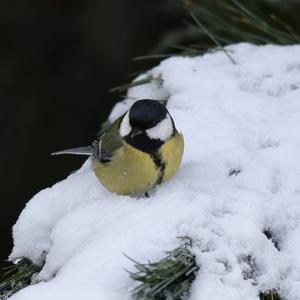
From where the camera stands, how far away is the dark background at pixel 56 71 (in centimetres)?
444

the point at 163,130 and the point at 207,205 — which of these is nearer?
the point at 207,205

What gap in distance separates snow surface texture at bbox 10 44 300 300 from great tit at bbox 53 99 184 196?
0.05m

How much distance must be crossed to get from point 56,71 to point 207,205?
2.84 meters

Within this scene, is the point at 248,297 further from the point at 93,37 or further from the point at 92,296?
the point at 93,37

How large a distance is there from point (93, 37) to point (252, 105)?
210cm

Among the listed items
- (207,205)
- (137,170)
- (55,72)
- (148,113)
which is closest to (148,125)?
(148,113)

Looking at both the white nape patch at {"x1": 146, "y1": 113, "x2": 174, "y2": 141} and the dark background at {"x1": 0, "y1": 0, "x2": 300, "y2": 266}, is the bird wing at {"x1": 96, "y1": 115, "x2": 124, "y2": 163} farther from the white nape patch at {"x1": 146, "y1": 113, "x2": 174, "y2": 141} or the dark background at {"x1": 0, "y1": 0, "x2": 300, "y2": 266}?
the dark background at {"x1": 0, "y1": 0, "x2": 300, "y2": 266}

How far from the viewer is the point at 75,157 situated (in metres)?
4.83

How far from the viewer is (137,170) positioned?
2395mm

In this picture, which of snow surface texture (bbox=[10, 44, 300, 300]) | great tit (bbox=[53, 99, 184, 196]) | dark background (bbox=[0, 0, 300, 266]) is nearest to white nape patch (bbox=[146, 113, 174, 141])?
great tit (bbox=[53, 99, 184, 196])

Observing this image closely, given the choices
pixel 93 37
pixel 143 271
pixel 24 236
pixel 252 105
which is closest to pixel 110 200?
pixel 24 236

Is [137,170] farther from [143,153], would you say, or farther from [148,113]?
[148,113]

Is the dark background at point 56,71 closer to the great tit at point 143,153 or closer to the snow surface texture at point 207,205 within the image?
the snow surface texture at point 207,205

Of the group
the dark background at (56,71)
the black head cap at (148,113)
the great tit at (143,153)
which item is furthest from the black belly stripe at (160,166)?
the dark background at (56,71)
